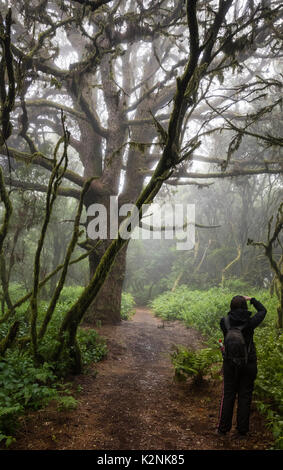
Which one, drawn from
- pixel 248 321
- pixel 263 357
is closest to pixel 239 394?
pixel 248 321

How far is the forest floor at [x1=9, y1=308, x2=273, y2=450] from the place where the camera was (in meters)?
3.35

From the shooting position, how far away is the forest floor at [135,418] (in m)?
3.35

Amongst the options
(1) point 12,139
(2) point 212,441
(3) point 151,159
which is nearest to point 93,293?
(2) point 212,441

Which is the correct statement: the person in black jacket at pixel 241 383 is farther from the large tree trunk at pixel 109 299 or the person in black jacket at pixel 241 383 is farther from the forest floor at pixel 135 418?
the large tree trunk at pixel 109 299

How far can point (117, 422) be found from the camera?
3945mm

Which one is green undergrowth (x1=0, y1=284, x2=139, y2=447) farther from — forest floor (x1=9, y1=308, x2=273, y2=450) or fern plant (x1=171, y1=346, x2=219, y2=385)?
fern plant (x1=171, y1=346, x2=219, y2=385)

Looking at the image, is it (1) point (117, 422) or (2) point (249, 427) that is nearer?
(2) point (249, 427)

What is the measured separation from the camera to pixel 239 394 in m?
3.66

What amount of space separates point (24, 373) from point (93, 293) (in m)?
1.50

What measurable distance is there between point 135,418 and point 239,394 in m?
1.47

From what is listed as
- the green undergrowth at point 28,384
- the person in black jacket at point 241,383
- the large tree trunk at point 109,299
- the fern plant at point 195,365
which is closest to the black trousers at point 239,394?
the person in black jacket at point 241,383

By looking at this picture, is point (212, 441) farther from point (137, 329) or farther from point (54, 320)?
point (137, 329)

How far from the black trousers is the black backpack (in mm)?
144

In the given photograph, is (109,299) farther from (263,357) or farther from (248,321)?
(248,321)
